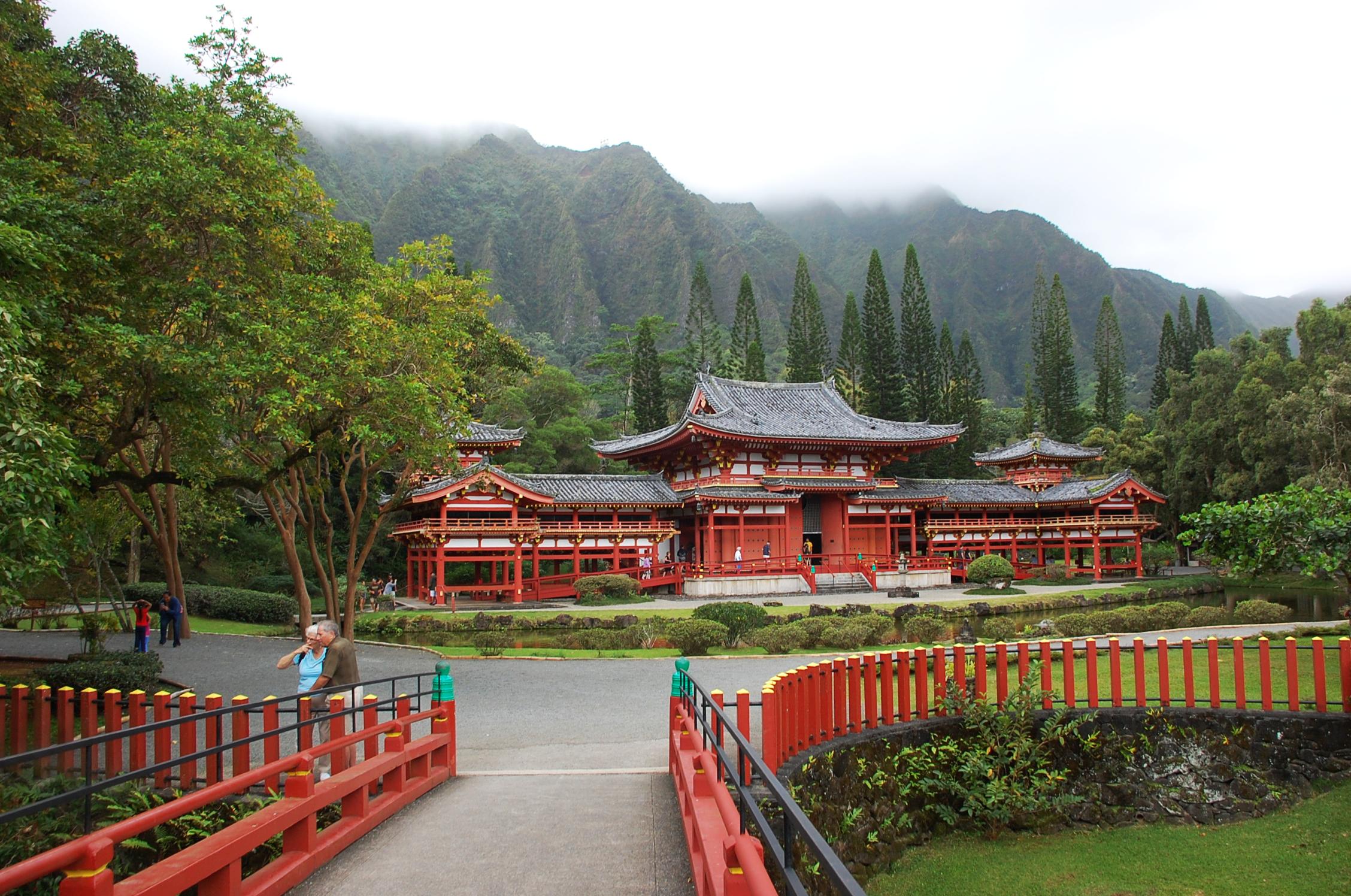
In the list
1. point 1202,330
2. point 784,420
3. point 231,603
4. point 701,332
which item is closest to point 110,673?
point 231,603

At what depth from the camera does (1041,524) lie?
36.8 metres

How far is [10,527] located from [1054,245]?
14546 centimetres

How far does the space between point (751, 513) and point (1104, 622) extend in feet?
49.4

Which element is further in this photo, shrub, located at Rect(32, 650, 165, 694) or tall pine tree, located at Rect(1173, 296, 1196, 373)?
tall pine tree, located at Rect(1173, 296, 1196, 373)

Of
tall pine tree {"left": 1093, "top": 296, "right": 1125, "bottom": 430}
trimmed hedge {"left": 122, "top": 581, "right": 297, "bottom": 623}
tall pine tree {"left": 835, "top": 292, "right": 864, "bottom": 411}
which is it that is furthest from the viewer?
tall pine tree {"left": 1093, "top": 296, "right": 1125, "bottom": 430}

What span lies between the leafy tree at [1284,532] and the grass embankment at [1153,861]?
10.8 ft

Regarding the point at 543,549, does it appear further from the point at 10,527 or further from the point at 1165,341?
the point at 1165,341

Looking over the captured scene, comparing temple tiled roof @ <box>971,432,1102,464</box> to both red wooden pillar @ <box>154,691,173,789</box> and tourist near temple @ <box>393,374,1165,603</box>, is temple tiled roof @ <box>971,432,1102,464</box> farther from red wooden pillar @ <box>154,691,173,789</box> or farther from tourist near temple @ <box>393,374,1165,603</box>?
red wooden pillar @ <box>154,691,173,789</box>

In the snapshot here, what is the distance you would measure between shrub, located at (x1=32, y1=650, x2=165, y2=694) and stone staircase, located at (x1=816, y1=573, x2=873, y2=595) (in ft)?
72.7

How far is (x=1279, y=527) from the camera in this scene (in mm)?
10586

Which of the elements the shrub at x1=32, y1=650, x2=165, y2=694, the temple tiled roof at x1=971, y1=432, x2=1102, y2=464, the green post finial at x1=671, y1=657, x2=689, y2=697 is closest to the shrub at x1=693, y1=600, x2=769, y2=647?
the green post finial at x1=671, y1=657, x2=689, y2=697

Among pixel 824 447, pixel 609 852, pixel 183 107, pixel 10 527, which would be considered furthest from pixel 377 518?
pixel 824 447

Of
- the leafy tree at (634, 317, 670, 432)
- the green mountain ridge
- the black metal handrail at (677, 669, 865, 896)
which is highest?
the green mountain ridge

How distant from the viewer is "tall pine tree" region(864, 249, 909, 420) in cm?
5088
